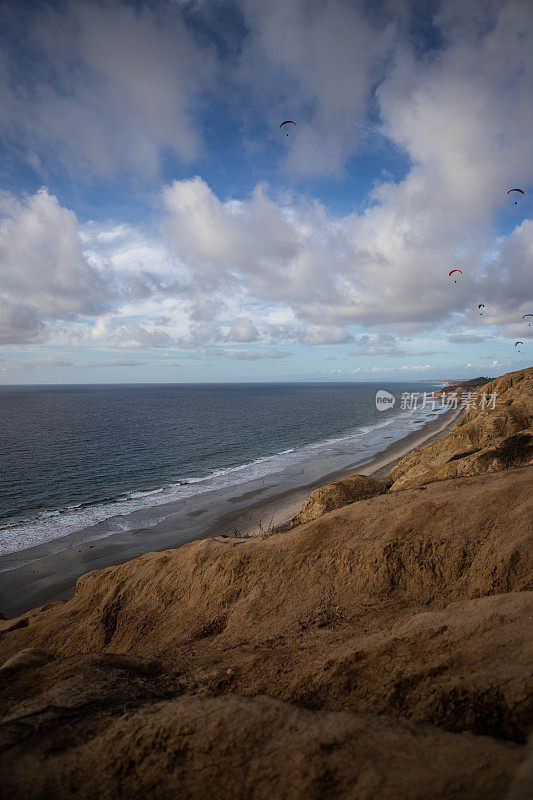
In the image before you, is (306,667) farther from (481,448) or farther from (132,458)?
(132,458)

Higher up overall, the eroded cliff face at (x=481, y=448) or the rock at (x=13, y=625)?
the eroded cliff face at (x=481, y=448)

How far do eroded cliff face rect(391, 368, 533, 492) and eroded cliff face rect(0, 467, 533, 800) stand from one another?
18.4ft

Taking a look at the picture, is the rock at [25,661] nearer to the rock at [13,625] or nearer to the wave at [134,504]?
the rock at [13,625]

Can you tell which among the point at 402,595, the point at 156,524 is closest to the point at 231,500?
the point at 156,524

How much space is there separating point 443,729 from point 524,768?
49.0 inches

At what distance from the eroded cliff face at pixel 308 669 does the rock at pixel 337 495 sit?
8782 mm

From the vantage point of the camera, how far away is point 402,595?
320 inches

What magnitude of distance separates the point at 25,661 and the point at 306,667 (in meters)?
5.85

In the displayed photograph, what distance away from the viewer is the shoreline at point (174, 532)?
2025cm

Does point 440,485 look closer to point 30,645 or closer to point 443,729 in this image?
point 443,729

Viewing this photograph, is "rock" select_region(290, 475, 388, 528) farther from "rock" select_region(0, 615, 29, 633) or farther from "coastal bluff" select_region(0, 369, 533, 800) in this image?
"rock" select_region(0, 615, 29, 633)

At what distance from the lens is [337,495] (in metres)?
19.8

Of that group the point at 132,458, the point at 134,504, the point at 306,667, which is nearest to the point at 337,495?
the point at 306,667

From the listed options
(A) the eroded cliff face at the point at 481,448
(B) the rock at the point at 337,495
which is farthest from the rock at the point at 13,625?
(A) the eroded cliff face at the point at 481,448
